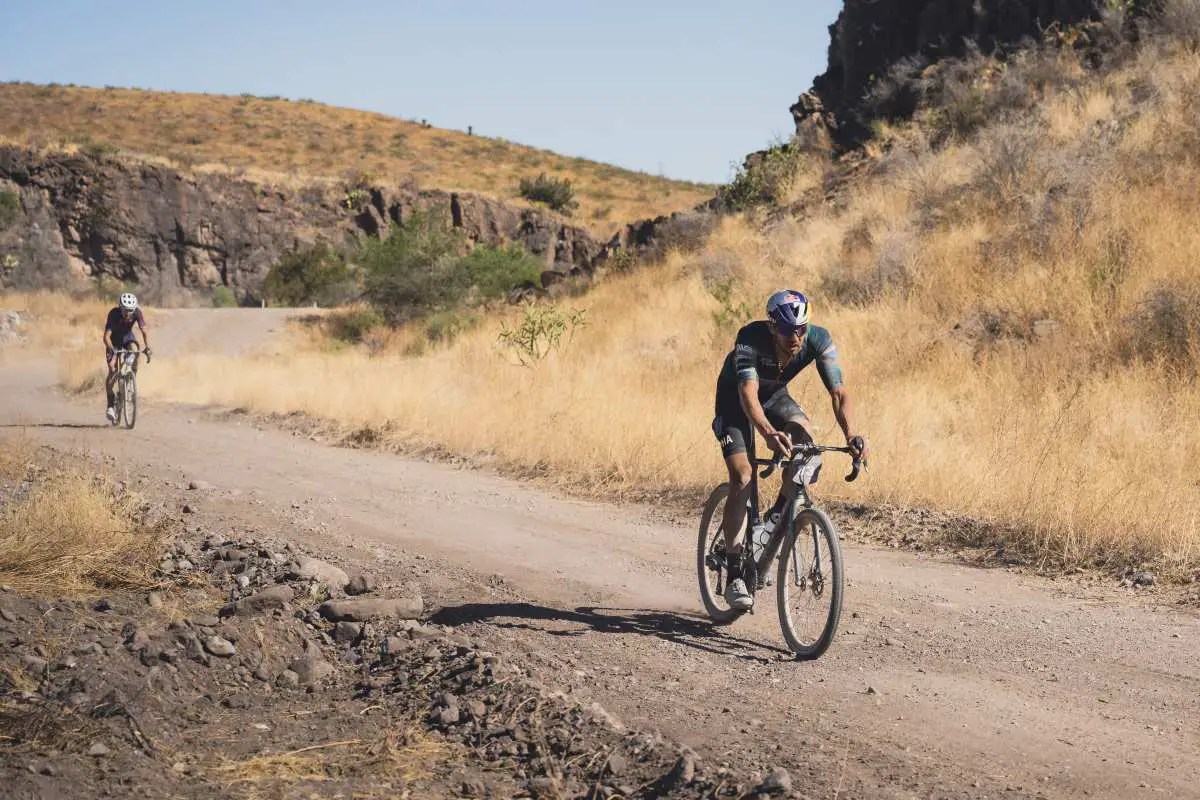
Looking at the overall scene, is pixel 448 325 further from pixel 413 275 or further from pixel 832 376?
pixel 832 376

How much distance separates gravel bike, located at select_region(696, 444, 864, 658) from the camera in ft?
18.0

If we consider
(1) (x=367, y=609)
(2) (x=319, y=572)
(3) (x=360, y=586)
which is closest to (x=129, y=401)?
(2) (x=319, y=572)

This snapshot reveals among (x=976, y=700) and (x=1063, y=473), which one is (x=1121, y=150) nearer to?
(x=1063, y=473)

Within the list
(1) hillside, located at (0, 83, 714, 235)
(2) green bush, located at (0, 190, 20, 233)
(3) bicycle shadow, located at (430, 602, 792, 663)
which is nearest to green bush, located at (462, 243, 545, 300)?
(1) hillside, located at (0, 83, 714, 235)

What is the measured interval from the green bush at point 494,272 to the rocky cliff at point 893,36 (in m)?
9.75

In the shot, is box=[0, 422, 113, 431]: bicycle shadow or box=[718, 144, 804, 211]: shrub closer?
box=[0, 422, 113, 431]: bicycle shadow

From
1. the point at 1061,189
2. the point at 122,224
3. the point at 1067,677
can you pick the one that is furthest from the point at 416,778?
the point at 122,224

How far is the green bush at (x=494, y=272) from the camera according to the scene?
31297 millimetres

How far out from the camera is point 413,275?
31.0 m

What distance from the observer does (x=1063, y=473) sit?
29.1 feet

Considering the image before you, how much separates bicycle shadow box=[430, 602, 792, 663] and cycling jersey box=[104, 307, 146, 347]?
11.9 meters

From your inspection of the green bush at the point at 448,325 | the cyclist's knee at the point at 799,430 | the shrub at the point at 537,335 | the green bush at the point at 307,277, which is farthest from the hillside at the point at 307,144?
the cyclist's knee at the point at 799,430

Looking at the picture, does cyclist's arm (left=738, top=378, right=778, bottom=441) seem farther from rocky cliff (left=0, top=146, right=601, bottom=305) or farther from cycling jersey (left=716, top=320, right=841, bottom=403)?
rocky cliff (left=0, top=146, right=601, bottom=305)

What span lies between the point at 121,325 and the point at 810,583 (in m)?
14.0
